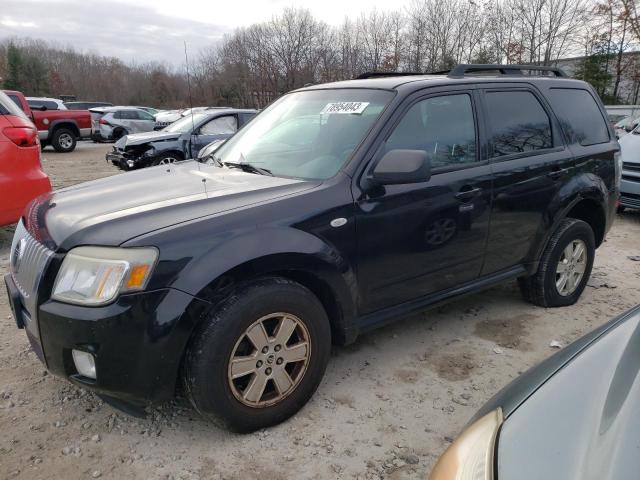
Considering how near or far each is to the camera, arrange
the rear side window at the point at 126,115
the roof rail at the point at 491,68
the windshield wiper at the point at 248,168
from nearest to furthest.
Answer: the windshield wiper at the point at 248,168 < the roof rail at the point at 491,68 < the rear side window at the point at 126,115

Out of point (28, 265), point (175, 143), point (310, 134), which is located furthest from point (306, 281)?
point (175, 143)

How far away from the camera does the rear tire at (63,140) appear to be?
17.9 meters

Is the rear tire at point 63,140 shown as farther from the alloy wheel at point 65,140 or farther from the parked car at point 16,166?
the parked car at point 16,166

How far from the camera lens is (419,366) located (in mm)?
3260

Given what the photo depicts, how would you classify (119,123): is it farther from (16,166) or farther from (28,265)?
(28,265)

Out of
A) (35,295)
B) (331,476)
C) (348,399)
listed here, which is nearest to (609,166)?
(348,399)

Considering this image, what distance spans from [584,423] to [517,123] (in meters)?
2.71

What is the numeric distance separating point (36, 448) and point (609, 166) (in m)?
4.45

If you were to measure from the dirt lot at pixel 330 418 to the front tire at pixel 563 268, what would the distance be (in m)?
0.23

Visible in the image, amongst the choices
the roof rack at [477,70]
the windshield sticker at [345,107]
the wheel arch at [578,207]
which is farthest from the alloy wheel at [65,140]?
the wheel arch at [578,207]

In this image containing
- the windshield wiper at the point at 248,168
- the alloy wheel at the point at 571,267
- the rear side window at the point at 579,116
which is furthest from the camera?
the alloy wheel at the point at 571,267

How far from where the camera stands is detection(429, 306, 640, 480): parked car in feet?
3.85

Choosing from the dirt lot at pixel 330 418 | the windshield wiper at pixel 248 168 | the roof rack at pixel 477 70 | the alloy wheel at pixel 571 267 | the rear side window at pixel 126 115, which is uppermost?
the rear side window at pixel 126 115

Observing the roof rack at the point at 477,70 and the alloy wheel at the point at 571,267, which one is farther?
the alloy wheel at the point at 571,267
